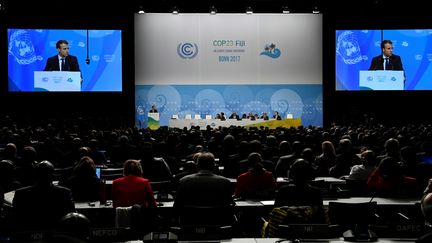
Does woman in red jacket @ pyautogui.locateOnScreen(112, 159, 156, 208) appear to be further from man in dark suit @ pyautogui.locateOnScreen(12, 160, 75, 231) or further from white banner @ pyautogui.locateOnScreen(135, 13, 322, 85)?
white banner @ pyautogui.locateOnScreen(135, 13, 322, 85)

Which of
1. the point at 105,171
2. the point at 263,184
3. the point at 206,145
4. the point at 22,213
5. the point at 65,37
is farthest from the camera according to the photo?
the point at 65,37

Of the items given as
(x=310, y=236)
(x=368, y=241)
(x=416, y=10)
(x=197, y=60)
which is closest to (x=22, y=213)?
(x=310, y=236)

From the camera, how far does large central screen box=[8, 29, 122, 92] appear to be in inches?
1103

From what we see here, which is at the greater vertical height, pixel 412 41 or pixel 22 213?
pixel 412 41

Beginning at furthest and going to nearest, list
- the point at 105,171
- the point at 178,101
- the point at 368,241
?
the point at 178,101 < the point at 105,171 < the point at 368,241

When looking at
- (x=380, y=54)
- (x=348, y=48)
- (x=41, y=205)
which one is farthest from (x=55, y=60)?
(x=41, y=205)

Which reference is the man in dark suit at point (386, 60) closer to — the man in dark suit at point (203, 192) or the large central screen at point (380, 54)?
the large central screen at point (380, 54)

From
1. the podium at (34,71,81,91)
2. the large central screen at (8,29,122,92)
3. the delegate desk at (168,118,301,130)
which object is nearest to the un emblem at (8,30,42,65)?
the large central screen at (8,29,122,92)

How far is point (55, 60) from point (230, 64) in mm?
7761

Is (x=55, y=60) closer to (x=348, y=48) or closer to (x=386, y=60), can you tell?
(x=348, y=48)

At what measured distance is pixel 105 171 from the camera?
11.2 m

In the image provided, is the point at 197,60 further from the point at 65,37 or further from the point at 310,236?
the point at 310,236

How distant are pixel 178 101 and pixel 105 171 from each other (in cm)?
1908

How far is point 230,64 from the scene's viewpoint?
30.6 m
